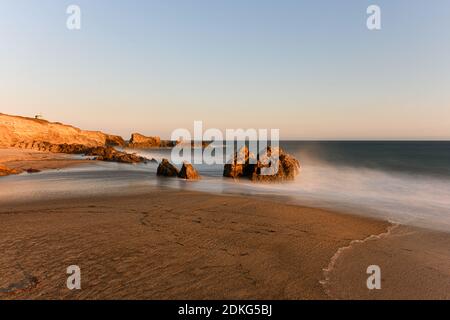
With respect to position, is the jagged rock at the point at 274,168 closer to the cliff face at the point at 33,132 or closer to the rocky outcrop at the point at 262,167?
the rocky outcrop at the point at 262,167

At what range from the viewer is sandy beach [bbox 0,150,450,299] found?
5.45 meters

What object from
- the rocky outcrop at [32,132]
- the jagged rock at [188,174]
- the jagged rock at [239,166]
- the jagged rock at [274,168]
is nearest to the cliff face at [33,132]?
the rocky outcrop at [32,132]

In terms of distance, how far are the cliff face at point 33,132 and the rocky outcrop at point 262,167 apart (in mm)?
47029

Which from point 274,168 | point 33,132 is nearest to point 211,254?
point 274,168

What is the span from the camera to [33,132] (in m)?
60.0

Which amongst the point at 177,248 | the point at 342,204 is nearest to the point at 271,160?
the point at 342,204

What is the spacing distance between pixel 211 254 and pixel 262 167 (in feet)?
53.7

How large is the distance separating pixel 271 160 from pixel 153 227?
639 inches

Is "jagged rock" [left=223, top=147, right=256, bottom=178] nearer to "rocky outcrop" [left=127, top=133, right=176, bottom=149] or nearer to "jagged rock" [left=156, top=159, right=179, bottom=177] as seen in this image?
"jagged rock" [left=156, top=159, right=179, bottom=177]

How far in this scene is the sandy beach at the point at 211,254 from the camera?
17.9ft

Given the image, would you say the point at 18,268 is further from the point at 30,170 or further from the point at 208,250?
the point at 30,170

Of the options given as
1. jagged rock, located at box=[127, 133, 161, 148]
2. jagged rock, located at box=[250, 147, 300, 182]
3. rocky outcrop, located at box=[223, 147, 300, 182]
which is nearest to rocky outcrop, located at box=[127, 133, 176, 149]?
jagged rock, located at box=[127, 133, 161, 148]
